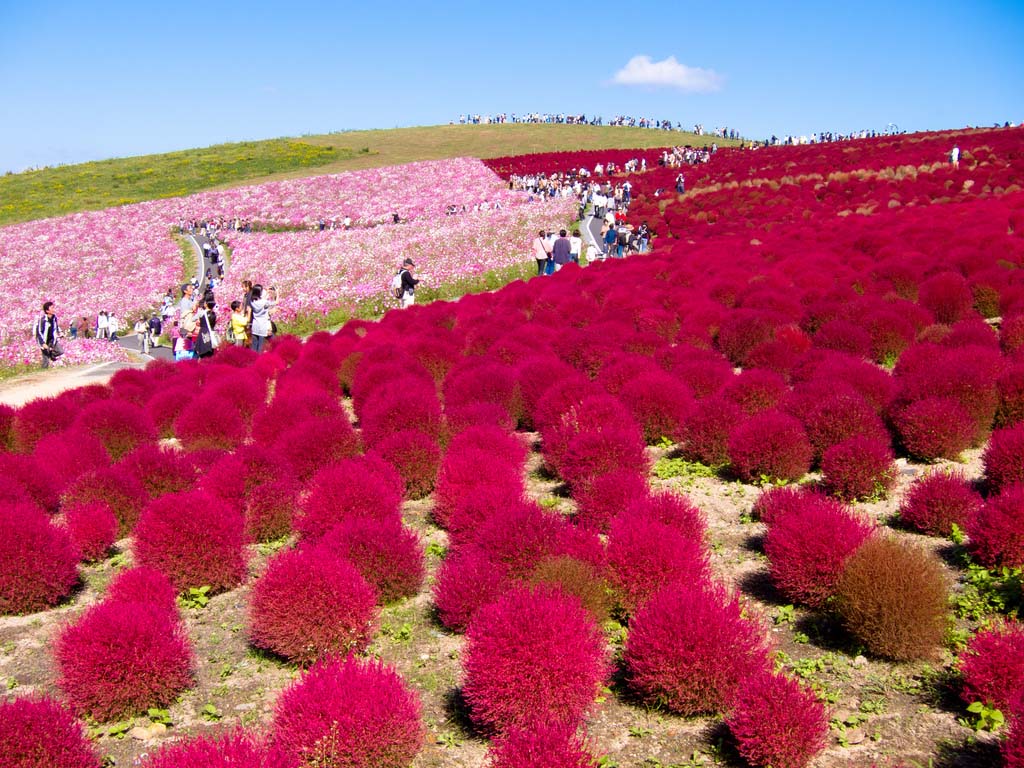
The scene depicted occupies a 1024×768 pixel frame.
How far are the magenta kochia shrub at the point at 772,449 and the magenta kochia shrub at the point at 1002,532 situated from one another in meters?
1.96

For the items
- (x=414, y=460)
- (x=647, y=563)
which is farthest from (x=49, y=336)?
(x=647, y=563)

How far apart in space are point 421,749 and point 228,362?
1169 cm

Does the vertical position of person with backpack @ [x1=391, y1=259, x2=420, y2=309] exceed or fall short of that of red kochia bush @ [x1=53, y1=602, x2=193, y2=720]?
it exceeds it

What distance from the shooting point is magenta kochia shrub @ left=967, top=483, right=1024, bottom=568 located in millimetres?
5941

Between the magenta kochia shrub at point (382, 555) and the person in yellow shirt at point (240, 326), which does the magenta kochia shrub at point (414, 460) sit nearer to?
the magenta kochia shrub at point (382, 555)

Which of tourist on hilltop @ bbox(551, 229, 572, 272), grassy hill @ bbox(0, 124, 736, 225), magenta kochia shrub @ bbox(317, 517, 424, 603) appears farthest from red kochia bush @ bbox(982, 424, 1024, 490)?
grassy hill @ bbox(0, 124, 736, 225)

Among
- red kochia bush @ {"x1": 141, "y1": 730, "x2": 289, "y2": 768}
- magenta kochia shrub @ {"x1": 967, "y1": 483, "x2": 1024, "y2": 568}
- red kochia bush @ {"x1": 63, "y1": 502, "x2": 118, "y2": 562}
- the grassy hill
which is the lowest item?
red kochia bush @ {"x1": 63, "y1": 502, "x2": 118, "y2": 562}

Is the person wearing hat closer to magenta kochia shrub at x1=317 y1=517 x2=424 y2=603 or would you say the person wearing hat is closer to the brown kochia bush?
magenta kochia shrub at x1=317 y1=517 x2=424 y2=603

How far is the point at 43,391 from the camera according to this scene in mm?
17328

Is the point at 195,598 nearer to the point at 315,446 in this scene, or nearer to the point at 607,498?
the point at 315,446

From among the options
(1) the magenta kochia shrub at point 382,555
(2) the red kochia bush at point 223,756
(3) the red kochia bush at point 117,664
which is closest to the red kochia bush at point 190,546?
(1) the magenta kochia shrub at point 382,555

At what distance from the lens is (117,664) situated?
17.4 feet

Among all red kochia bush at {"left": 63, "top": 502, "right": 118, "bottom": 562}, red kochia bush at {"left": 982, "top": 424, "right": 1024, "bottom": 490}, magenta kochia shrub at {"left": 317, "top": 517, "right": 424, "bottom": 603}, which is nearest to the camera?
magenta kochia shrub at {"left": 317, "top": 517, "right": 424, "bottom": 603}

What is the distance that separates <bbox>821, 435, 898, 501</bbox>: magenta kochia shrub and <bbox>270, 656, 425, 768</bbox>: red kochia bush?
14.4ft
